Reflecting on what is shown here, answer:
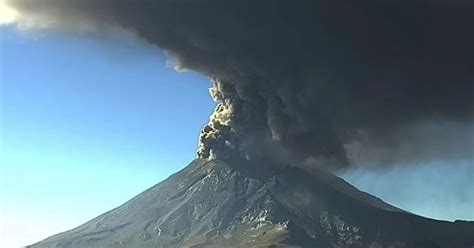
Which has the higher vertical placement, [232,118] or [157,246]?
[232,118]

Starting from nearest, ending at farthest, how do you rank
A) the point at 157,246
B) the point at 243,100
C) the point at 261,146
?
the point at 243,100 → the point at 261,146 → the point at 157,246

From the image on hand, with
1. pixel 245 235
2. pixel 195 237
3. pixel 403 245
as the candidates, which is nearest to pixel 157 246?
pixel 195 237

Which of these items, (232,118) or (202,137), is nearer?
(232,118)

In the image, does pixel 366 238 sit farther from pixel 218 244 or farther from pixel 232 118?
pixel 232 118

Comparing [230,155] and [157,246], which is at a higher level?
[230,155]

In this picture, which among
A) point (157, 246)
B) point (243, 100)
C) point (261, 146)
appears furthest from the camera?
point (157, 246)

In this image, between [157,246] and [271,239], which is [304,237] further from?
[157,246]

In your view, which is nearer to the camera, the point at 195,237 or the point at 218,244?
the point at 218,244

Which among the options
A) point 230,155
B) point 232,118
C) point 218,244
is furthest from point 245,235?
point 232,118
